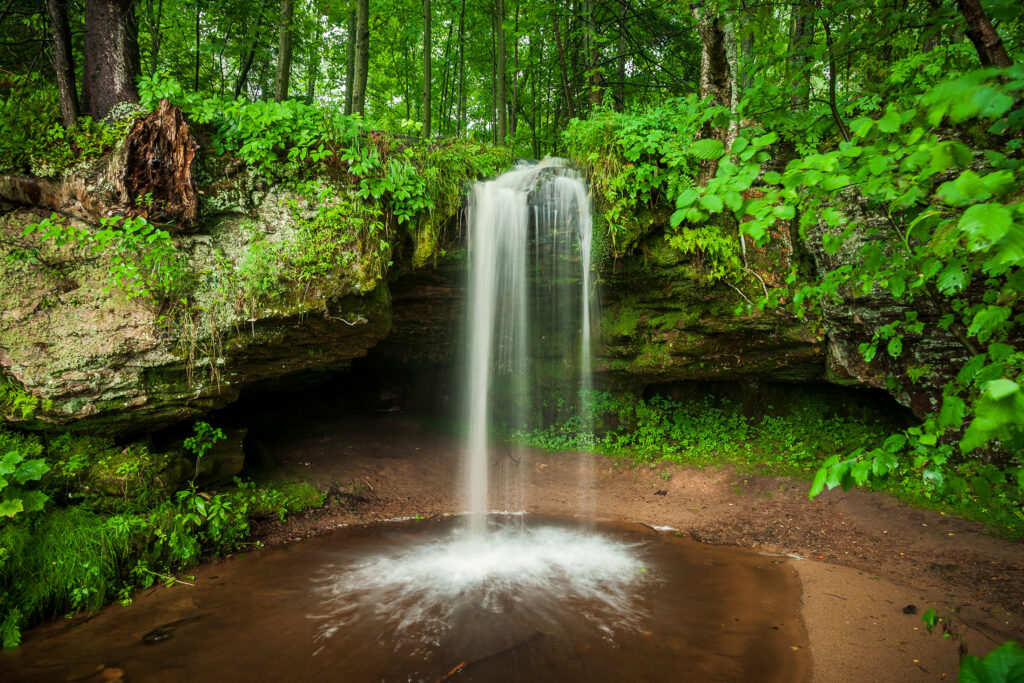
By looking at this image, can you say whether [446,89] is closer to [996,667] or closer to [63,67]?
[63,67]

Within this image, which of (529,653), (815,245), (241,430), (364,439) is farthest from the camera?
(364,439)

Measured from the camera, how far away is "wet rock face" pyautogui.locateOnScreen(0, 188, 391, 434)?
511cm

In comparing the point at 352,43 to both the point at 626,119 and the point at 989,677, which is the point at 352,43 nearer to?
the point at 626,119

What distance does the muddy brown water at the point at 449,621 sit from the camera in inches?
146

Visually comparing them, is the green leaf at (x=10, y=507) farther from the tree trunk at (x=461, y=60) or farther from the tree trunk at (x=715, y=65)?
the tree trunk at (x=461, y=60)

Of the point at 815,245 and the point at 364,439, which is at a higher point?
the point at 815,245

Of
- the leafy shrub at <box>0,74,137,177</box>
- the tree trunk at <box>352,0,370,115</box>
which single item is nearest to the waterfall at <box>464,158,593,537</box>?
the tree trunk at <box>352,0,370,115</box>

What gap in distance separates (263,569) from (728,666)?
4546 mm

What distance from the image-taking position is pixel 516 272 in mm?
7578

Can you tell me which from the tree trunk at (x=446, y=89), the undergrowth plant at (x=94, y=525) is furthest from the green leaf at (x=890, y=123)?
the tree trunk at (x=446, y=89)

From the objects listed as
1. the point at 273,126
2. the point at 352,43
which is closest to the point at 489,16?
the point at 352,43

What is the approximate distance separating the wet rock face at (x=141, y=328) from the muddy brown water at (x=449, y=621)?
6.55 feet

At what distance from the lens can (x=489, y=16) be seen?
1484 centimetres

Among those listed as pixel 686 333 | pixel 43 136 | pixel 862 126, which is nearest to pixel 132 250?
pixel 43 136
